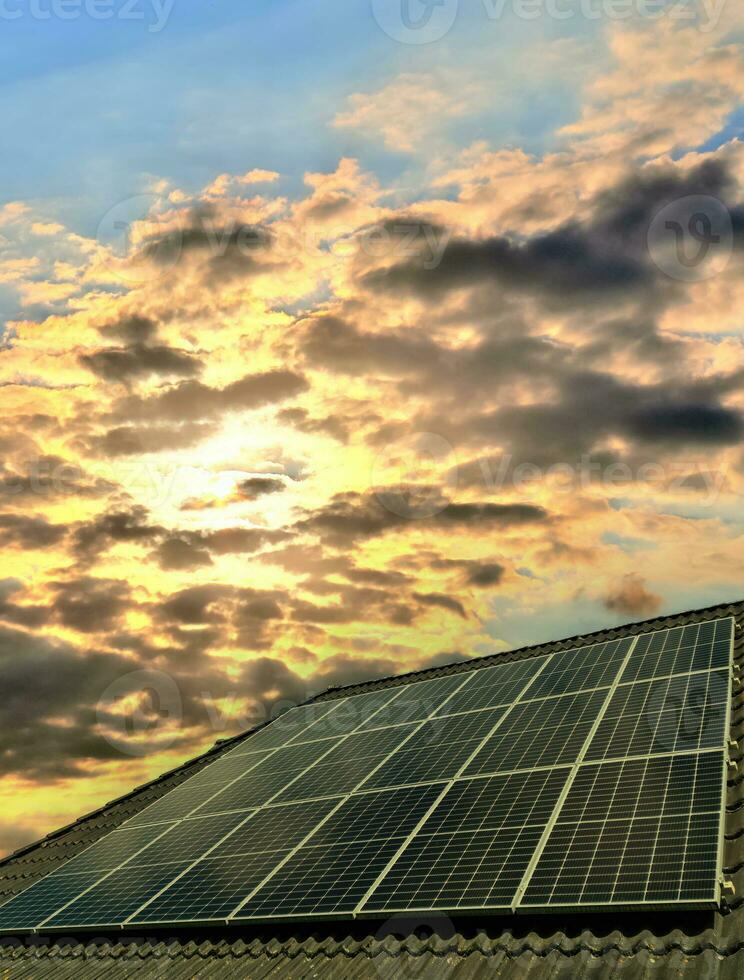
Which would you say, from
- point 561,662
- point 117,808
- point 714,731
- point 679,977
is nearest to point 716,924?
point 679,977

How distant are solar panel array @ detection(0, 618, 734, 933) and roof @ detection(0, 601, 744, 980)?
351mm

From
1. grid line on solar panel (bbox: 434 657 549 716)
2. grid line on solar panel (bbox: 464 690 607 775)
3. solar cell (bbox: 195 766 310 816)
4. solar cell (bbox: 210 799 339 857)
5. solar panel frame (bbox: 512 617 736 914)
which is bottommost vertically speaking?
solar panel frame (bbox: 512 617 736 914)

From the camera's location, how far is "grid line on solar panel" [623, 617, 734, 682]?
1755 cm

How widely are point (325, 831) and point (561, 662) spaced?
7.90 metres

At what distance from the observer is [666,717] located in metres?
15.1

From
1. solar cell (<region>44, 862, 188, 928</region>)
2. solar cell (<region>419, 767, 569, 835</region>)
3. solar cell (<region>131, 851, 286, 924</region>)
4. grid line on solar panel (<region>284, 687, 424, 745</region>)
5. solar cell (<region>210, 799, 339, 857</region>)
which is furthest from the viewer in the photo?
grid line on solar panel (<region>284, 687, 424, 745</region>)

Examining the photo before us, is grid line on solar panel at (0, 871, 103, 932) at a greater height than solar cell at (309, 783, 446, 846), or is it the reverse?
solar cell at (309, 783, 446, 846)

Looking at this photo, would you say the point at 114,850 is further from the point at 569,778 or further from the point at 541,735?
the point at 569,778

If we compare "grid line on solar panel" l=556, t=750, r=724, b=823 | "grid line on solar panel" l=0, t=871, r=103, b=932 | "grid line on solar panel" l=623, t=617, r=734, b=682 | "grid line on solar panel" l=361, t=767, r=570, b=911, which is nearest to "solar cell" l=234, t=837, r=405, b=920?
"grid line on solar panel" l=361, t=767, r=570, b=911

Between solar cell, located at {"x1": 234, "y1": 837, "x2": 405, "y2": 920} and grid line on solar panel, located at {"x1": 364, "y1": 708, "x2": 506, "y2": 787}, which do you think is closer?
solar cell, located at {"x1": 234, "y1": 837, "x2": 405, "y2": 920}

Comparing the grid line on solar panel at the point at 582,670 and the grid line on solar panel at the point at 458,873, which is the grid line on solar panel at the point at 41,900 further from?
the grid line on solar panel at the point at 582,670

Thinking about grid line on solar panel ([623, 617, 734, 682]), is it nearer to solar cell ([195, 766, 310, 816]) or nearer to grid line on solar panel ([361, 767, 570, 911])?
grid line on solar panel ([361, 767, 570, 911])

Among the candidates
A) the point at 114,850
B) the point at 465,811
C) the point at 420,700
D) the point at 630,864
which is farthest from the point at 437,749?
the point at 114,850

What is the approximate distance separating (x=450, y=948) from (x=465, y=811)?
2.64m
